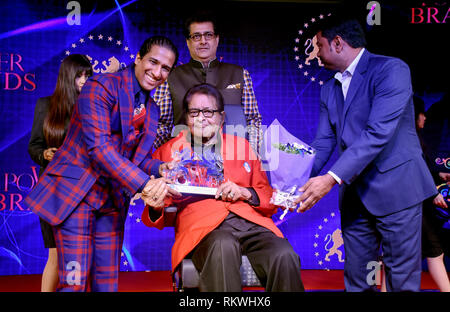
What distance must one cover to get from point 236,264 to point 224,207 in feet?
1.42

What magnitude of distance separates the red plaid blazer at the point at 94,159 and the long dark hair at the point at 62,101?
0.68 meters

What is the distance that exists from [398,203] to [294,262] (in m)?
0.67

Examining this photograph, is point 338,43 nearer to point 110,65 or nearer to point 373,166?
point 373,166

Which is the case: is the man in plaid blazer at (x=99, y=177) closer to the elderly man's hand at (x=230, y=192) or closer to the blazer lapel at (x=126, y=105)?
the blazer lapel at (x=126, y=105)

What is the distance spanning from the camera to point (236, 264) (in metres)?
2.19

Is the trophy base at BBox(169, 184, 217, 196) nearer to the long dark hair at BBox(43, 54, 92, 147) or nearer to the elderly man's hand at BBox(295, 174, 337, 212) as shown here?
the elderly man's hand at BBox(295, 174, 337, 212)

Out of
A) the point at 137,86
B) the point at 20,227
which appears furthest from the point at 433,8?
the point at 20,227

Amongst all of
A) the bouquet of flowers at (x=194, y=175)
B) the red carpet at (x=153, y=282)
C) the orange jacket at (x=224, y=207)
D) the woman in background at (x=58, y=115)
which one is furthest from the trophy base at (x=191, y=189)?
the red carpet at (x=153, y=282)

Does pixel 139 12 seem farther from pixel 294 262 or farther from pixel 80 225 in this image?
pixel 294 262

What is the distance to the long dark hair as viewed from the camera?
301cm

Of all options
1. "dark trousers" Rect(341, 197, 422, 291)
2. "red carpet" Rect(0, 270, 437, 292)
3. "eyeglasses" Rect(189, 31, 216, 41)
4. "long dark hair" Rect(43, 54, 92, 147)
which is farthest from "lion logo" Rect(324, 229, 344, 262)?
"long dark hair" Rect(43, 54, 92, 147)

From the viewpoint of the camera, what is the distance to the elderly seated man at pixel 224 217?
217cm

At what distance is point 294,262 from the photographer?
2.19m
